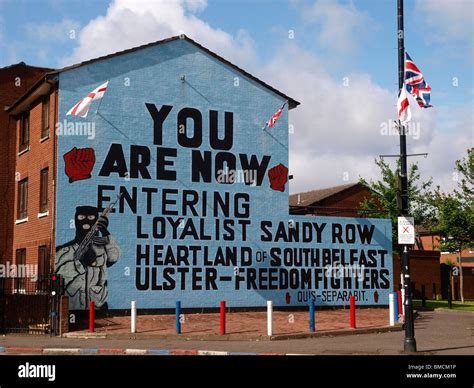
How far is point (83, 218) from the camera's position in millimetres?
25594

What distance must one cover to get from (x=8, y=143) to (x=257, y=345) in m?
18.4

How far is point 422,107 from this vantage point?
18562 mm

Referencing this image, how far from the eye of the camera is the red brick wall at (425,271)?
47031 mm

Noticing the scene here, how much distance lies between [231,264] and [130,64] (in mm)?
8814

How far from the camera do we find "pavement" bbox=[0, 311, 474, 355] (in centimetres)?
1688

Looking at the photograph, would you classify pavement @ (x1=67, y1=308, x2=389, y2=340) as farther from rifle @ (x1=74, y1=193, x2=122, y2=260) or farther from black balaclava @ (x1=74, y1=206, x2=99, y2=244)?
black balaclava @ (x1=74, y1=206, x2=99, y2=244)

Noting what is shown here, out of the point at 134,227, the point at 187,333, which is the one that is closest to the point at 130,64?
the point at 134,227

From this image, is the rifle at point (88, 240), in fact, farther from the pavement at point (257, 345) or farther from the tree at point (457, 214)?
the tree at point (457, 214)

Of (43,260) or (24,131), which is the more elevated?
(24,131)

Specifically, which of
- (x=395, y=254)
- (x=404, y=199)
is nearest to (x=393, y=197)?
(x=395, y=254)

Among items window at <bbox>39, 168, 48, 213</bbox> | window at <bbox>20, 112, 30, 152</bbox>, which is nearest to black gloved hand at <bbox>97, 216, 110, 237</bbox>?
window at <bbox>39, 168, 48, 213</bbox>

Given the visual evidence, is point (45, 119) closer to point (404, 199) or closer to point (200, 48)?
point (200, 48)

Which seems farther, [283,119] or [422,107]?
[283,119]
